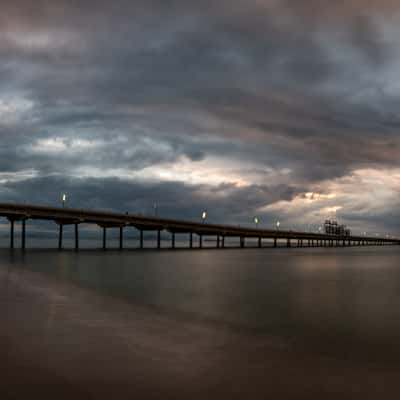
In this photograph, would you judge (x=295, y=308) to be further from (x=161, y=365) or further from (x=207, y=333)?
(x=161, y=365)

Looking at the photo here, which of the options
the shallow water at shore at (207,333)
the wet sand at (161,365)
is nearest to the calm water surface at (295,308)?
the shallow water at shore at (207,333)

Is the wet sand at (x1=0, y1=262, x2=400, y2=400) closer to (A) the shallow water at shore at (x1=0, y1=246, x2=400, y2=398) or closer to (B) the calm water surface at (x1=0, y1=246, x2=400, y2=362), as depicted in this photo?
(A) the shallow water at shore at (x1=0, y1=246, x2=400, y2=398)

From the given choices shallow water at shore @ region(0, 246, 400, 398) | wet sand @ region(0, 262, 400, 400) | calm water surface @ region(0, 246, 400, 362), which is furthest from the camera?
calm water surface @ region(0, 246, 400, 362)

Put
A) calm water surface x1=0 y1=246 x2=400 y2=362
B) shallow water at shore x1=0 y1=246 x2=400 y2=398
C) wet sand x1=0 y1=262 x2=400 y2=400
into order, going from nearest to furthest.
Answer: wet sand x1=0 y1=262 x2=400 y2=400
shallow water at shore x1=0 y1=246 x2=400 y2=398
calm water surface x1=0 y1=246 x2=400 y2=362

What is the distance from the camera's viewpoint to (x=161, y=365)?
991 centimetres

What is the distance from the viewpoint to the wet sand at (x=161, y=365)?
815 centimetres

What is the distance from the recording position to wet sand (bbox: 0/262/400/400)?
815 centimetres

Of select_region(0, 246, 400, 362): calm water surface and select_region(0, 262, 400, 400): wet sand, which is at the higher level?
select_region(0, 262, 400, 400): wet sand

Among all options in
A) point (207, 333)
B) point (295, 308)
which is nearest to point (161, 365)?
point (207, 333)

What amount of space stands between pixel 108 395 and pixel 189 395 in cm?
146

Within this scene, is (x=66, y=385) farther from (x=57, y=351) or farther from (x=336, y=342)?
(x=336, y=342)

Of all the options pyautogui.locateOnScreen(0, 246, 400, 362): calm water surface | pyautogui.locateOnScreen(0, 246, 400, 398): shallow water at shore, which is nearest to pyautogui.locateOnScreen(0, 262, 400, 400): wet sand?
pyautogui.locateOnScreen(0, 246, 400, 398): shallow water at shore

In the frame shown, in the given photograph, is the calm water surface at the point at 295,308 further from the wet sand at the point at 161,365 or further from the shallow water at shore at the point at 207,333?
the wet sand at the point at 161,365

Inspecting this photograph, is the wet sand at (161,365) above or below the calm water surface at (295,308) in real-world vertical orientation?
above
